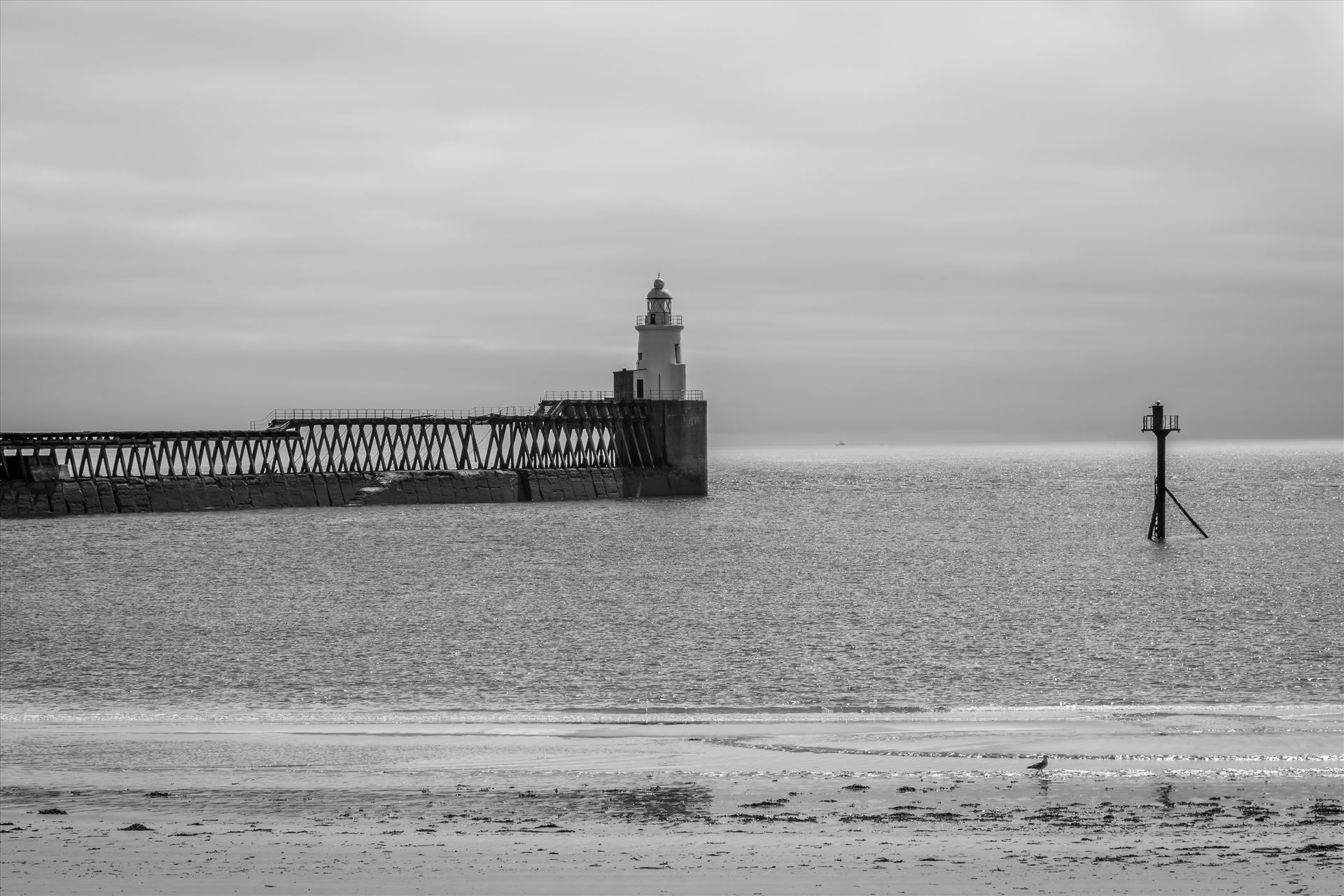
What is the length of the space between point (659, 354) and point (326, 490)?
67.1ft

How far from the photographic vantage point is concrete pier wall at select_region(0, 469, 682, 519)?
6756cm

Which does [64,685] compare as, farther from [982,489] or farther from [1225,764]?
[982,489]

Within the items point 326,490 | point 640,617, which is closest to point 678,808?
point 640,617

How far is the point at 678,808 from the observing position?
1236 centimetres

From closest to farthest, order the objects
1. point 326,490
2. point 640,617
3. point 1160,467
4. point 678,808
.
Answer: point 678,808, point 640,617, point 1160,467, point 326,490

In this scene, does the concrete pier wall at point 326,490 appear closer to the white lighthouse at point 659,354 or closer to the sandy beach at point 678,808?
the white lighthouse at point 659,354

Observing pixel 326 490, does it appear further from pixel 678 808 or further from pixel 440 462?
pixel 678 808

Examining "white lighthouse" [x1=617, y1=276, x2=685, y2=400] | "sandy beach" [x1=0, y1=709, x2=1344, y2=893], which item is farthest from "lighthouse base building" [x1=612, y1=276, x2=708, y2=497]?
"sandy beach" [x1=0, y1=709, x2=1344, y2=893]

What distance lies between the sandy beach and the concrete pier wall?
54.1 metres

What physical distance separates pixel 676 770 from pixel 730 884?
15.5 feet

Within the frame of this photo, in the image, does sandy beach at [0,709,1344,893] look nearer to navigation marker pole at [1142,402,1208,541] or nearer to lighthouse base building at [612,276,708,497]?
navigation marker pole at [1142,402,1208,541]

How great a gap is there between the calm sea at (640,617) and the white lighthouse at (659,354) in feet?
47.7

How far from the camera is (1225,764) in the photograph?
14281 millimetres

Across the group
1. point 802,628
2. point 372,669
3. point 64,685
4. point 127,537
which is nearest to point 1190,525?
point 802,628
